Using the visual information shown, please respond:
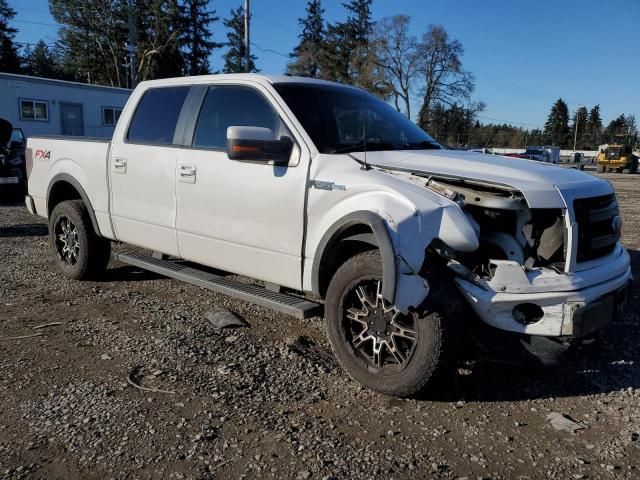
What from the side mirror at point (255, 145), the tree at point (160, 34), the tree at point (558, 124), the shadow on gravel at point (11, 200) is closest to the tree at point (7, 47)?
the tree at point (160, 34)

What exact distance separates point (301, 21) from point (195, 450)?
3028 inches

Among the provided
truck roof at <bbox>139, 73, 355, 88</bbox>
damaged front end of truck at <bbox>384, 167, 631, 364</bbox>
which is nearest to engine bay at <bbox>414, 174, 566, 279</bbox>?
damaged front end of truck at <bbox>384, 167, 631, 364</bbox>

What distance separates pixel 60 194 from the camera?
6.36 m

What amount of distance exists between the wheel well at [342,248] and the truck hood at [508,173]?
1.54 feet

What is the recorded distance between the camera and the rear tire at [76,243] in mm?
5855

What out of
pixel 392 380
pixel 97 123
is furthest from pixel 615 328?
pixel 97 123

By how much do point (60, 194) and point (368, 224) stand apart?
14.6 ft

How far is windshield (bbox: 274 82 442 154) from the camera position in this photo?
13.6 ft

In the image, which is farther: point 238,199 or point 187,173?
point 187,173

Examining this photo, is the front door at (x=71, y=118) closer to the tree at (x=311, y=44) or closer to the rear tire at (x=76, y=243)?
the rear tire at (x=76, y=243)

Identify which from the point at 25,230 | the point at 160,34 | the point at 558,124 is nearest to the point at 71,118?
the point at 25,230

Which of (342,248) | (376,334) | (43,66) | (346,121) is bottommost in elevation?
(376,334)

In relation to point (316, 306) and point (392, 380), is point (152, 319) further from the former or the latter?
point (392, 380)

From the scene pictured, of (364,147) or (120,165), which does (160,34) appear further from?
(364,147)
